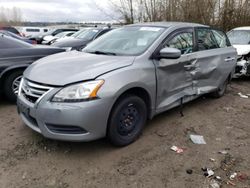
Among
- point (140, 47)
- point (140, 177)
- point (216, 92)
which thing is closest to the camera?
point (140, 177)

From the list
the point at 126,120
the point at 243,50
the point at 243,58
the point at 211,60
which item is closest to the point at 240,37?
the point at 243,50

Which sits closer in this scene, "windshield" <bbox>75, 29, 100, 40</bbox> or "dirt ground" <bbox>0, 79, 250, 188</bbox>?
"dirt ground" <bbox>0, 79, 250, 188</bbox>

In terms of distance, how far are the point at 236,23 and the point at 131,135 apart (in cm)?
1305

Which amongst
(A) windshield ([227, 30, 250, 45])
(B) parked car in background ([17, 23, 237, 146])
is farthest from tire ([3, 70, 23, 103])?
(A) windshield ([227, 30, 250, 45])

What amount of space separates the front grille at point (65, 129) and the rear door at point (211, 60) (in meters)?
2.39

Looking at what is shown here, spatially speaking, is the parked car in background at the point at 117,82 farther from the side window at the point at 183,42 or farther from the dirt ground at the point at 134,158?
the dirt ground at the point at 134,158

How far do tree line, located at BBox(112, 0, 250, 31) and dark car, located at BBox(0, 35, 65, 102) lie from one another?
9465mm

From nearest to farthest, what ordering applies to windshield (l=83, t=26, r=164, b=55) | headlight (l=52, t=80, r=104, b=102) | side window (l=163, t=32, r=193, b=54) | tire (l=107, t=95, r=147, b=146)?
1. headlight (l=52, t=80, r=104, b=102)
2. tire (l=107, t=95, r=147, b=146)
3. windshield (l=83, t=26, r=164, b=55)
4. side window (l=163, t=32, r=193, b=54)

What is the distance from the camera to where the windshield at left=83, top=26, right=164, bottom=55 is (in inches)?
157

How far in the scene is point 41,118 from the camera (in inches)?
126

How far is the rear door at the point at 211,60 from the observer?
4828mm

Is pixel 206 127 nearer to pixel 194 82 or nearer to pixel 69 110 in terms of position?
pixel 194 82

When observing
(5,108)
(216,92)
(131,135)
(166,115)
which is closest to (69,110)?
(131,135)

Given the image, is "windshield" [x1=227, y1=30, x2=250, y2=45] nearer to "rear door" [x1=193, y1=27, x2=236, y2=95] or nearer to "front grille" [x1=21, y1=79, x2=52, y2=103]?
"rear door" [x1=193, y1=27, x2=236, y2=95]
